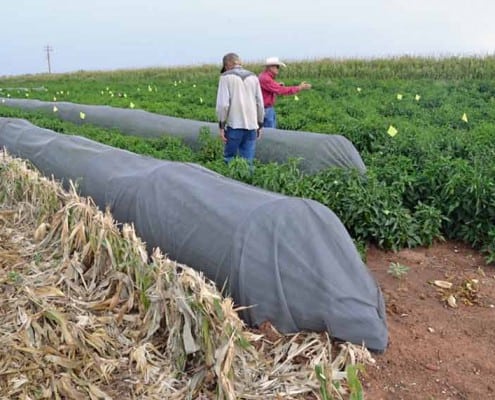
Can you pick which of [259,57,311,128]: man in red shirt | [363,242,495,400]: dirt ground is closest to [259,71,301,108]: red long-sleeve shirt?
[259,57,311,128]: man in red shirt

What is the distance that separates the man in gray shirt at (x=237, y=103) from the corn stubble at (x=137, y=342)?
303 cm

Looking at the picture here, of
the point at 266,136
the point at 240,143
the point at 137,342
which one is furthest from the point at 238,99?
the point at 137,342

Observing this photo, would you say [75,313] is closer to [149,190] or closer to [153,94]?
[149,190]

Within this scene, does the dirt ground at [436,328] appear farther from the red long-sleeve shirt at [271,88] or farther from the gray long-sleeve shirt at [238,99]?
the red long-sleeve shirt at [271,88]

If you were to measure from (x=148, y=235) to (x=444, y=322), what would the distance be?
2061mm

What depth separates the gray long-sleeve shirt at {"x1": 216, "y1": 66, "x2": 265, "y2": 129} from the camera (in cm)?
646

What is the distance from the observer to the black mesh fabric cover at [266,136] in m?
6.29

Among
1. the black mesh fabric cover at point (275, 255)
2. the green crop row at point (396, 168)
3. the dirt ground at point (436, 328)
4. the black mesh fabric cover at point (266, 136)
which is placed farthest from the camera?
the black mesh fabric cover at point (266, 136)

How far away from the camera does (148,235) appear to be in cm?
396

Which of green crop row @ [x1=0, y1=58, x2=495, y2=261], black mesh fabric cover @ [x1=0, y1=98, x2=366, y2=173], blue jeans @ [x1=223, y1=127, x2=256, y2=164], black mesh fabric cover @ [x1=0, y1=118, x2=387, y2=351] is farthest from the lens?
blue jeans @ [x1=223, y1=127, x2=256, y2=164]

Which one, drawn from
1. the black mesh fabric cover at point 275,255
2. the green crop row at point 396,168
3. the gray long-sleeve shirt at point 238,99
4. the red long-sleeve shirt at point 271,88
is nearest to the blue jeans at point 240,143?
the gray long-sleeve shirt at point 238,99

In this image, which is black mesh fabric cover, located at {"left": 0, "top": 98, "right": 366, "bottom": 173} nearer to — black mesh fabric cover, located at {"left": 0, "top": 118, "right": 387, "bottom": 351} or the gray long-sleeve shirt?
the gray long-sleeve shirt

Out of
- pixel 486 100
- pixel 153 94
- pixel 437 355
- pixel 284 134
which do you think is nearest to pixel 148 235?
pixel 437 355

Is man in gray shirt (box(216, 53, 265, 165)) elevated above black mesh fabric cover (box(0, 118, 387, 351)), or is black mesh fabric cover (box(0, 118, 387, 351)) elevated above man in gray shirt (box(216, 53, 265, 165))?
man in gray shirt (box(216, 53, 265, 165))
